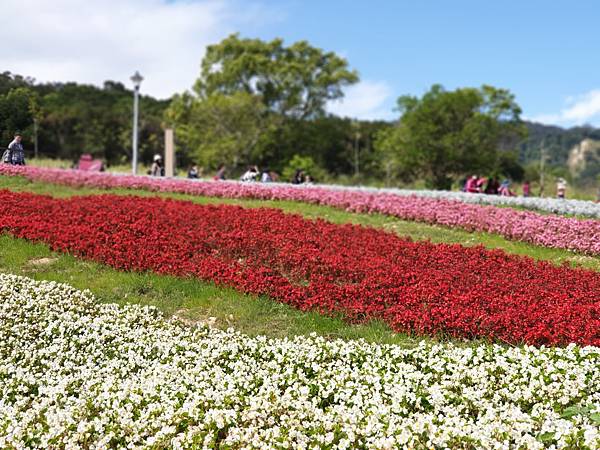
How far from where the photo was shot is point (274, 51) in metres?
41.2

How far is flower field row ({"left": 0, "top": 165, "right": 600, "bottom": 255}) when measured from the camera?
10.6 meters

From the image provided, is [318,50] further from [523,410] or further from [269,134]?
[523,410]

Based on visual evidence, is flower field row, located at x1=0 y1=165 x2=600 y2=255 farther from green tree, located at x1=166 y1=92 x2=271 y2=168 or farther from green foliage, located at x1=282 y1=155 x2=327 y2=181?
green foliage, located at x1=282 y1=155 x2=327 y2=181

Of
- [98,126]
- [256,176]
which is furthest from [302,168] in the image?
[98,126]

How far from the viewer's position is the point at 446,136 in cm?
3067

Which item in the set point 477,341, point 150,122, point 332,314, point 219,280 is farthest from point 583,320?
point 150,122

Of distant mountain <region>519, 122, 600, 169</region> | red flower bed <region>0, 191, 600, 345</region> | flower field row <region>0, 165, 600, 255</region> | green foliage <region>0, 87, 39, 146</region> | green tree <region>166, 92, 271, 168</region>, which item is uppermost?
distant mountain <region>519, 122, 600, 169</region>

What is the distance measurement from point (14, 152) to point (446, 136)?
2362 cm

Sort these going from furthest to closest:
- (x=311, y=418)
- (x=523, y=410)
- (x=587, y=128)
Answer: (x=587, y=128)
(x=523, y=410)
(x=311, y=418)

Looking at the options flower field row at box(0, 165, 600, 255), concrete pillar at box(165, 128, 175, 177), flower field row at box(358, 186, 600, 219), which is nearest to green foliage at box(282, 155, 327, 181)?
concrete pillar at box(165, 128, 175, 177)

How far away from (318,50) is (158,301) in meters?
36.5

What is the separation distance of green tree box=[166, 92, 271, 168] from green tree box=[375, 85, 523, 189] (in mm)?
9318

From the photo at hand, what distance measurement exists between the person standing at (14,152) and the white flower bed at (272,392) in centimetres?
627

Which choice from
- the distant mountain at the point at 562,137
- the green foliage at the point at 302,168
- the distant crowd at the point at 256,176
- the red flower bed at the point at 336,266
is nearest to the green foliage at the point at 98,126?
the distant crowd at the point at 256,176
